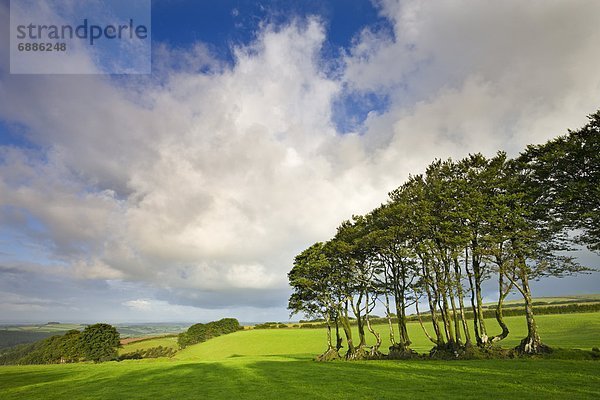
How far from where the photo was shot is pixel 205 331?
162 metres

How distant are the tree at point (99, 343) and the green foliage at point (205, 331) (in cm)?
3412

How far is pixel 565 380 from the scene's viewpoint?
20.1 meters

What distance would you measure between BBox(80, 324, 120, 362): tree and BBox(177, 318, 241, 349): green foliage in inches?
1343

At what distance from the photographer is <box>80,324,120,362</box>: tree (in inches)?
4528

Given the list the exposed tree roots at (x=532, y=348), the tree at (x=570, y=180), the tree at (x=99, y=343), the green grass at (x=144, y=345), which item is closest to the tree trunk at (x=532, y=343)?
the exposed tree roots at (x=532, y=348)

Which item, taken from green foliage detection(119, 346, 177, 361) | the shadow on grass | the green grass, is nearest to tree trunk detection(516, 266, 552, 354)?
the shadow on grass

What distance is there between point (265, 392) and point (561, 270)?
34.2 m

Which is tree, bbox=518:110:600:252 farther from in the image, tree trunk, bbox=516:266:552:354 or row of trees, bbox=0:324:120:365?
row of trees, bbox=0:324:120:365

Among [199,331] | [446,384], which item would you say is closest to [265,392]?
[446,384]

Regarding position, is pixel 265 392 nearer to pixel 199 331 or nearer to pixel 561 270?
pixel 561 270

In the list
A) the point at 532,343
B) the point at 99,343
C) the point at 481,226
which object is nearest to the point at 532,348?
the point at 532,343

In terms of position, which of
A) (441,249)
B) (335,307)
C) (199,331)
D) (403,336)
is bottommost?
(199,331)

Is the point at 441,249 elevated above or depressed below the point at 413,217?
below

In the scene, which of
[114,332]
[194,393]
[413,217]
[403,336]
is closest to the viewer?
[194,393]
